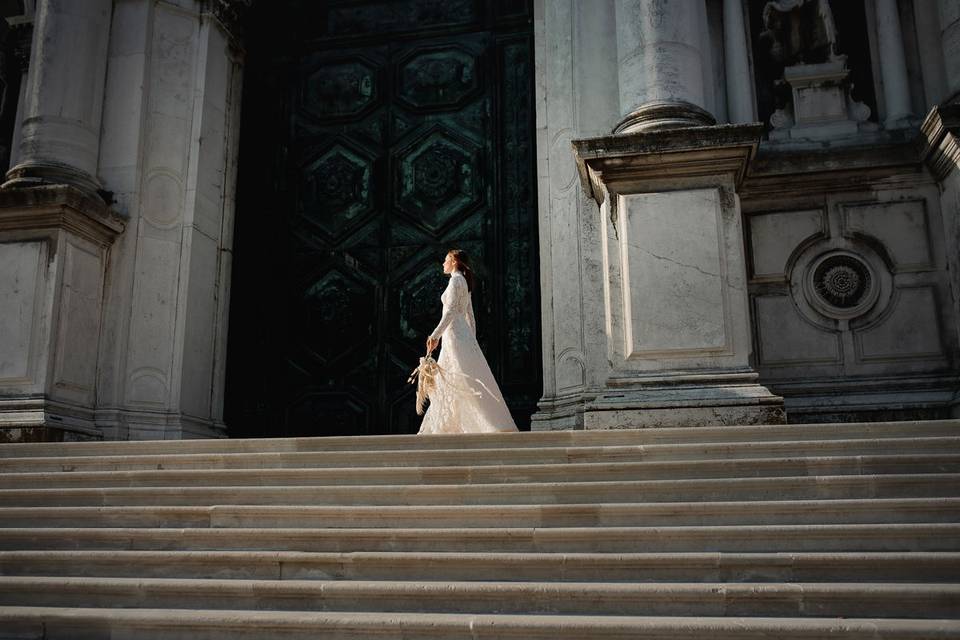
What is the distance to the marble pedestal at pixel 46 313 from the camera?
29.1 ft

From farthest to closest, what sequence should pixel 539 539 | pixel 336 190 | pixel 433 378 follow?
pixel 336 190
pixel 433 378
pixel 539 539

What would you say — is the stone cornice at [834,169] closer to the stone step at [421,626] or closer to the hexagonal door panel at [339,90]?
the hexagonal door panel at [339,90]

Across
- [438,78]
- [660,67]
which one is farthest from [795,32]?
[438,78]

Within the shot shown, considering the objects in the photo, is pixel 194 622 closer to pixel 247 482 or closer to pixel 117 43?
pixel 247 482

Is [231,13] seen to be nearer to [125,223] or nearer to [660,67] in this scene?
[125,223]

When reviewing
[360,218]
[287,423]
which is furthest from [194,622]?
[360,218]

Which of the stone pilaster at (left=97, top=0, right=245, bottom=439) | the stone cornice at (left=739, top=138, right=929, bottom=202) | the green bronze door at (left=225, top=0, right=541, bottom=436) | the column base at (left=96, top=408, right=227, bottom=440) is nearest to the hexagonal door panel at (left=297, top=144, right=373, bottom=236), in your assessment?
the green bronze door at (left=225, top=0, right=541, bottom=436)

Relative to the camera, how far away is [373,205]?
1094 centimetres

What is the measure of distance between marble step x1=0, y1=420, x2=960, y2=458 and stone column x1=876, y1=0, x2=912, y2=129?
14.0ft

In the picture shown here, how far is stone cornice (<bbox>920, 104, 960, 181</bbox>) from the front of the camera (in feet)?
27.0

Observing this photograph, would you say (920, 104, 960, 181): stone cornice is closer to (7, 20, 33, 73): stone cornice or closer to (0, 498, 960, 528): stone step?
(0, 498, 960, 528): stone step

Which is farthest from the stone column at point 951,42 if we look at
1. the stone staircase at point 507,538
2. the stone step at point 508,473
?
the stone step at point 508,473

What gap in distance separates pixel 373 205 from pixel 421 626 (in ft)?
23.7

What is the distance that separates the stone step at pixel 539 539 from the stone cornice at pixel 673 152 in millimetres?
3859
